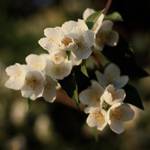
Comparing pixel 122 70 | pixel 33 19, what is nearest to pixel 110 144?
pixel 33 19

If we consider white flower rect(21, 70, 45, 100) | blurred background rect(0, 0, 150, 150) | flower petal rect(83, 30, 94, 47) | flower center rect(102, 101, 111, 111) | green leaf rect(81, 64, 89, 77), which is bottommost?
blurred background rect(0, 0, 150, 150)

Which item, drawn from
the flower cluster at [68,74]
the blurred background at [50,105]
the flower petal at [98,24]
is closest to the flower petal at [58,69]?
the flower cluster at [68,74]

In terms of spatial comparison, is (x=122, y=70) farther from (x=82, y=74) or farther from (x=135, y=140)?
(x=135, y=140)

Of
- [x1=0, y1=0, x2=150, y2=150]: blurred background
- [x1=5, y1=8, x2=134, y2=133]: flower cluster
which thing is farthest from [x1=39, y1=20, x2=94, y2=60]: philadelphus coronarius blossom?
[x1=0, y1=0, x2=150, y2=150]: blurred background

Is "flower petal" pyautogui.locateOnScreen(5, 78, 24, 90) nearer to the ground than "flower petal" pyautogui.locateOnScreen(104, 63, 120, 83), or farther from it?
farther from it

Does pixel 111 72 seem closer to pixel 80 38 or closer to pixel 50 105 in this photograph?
pixel 80 38

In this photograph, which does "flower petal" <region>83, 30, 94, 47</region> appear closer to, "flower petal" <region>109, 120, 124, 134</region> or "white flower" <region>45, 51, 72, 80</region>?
"white flower" <region>45, 51, 72, 80</region>

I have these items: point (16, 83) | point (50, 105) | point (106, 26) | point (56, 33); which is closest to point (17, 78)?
point (16, 83)
